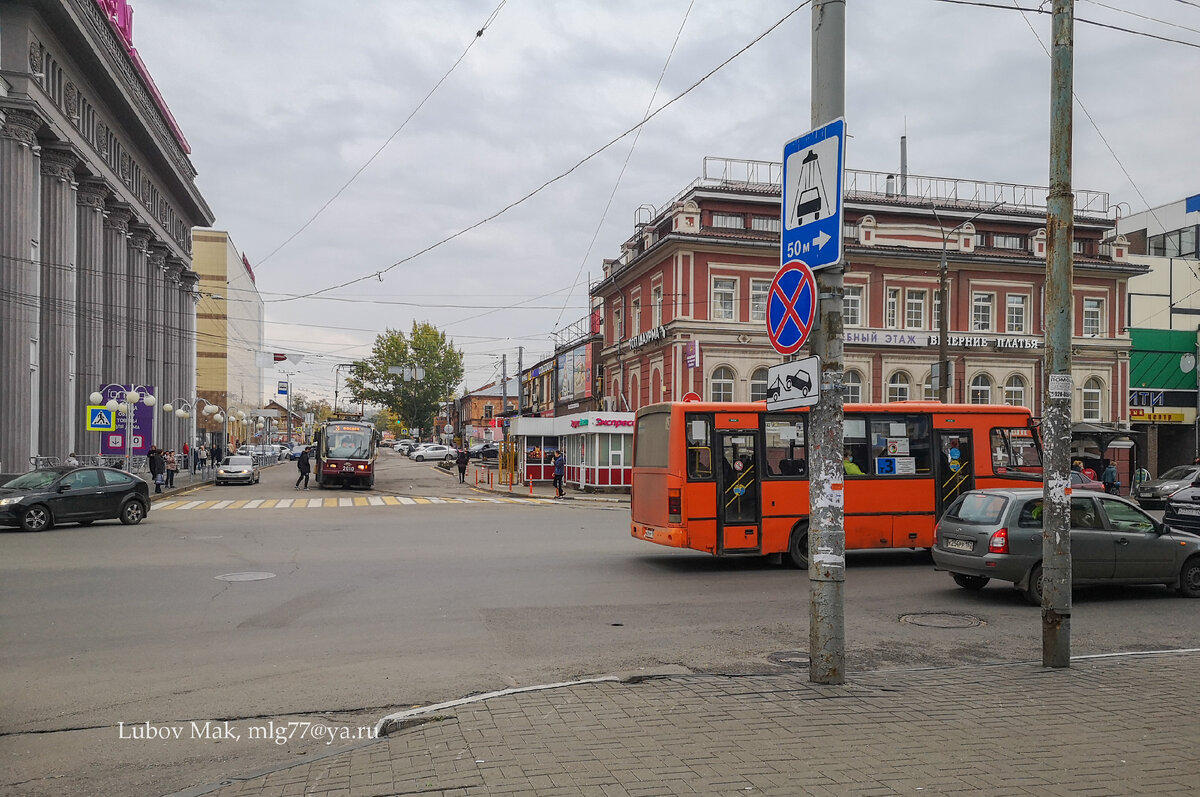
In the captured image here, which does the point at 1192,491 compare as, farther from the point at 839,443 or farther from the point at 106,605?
the point at 106,605

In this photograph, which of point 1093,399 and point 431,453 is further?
point 431,453

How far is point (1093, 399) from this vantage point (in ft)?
152

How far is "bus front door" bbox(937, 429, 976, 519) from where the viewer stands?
637 inches

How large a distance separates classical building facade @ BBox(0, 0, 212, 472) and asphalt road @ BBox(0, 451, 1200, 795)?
17549 mm

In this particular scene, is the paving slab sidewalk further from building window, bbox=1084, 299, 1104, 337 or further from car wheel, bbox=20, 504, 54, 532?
building window, bbox=1084, 299, 1104, 337

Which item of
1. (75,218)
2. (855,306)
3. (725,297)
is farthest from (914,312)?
(75,218)

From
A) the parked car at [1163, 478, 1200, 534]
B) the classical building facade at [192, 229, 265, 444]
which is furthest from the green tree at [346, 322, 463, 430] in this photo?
the parked car at [1163, 478, 1200, 534]

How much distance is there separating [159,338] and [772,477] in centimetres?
5041

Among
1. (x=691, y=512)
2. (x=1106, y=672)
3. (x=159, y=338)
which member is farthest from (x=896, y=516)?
(x=159, y=338)

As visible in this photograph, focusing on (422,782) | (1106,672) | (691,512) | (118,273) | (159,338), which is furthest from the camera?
(159,338)

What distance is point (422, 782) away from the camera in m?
4.93

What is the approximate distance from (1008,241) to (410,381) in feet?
216

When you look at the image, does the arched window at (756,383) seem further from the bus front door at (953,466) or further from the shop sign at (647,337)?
the bus front door at (953,466)

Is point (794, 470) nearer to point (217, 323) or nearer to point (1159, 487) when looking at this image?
point (1159, 487)
